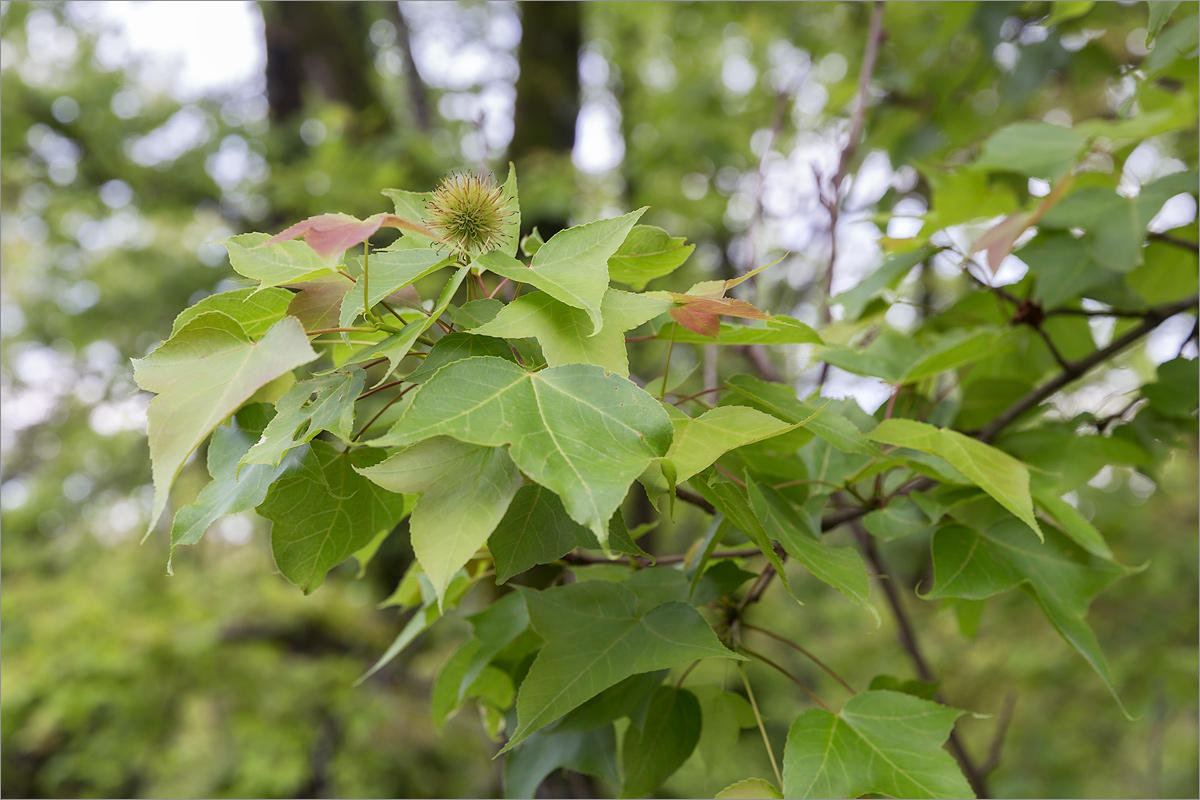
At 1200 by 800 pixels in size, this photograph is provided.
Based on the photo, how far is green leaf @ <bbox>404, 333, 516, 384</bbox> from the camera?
458mm

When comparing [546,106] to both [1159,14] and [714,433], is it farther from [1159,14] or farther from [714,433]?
[714,433]

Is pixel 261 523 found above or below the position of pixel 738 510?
below

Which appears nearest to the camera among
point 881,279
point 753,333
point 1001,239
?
point 753,333

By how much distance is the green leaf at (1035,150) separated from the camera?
0.93 metres

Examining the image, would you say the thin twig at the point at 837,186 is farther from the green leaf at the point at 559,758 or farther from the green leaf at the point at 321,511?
the green leaf at the point at 321,511

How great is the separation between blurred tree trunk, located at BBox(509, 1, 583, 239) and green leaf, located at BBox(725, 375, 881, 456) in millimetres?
2213

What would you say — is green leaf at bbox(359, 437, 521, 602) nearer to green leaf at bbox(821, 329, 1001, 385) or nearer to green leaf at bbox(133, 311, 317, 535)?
green leaf at bbox(133, 311, 317, 535)

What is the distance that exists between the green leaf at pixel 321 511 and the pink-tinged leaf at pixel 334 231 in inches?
5.6

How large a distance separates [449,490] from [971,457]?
0.40m

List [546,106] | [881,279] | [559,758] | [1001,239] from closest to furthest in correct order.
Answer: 1. [559,758]
2. [1001,239]
3. [881,279]
4. [546,106]

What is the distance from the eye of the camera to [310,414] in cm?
44

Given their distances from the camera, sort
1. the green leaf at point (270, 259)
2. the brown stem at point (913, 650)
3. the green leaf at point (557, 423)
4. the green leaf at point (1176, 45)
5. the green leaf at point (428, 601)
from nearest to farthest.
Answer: the green leaf at point (557, 423) → the green leaf at point (270, 259) → the green leaf at point (428, 601) → the green leaf at point (1176, 45) → the brown stem at point (913, 650)

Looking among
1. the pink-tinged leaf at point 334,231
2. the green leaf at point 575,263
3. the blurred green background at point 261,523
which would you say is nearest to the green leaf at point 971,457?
the green leaf at point 575,263

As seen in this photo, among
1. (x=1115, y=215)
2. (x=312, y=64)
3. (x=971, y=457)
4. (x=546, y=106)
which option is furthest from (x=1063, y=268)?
(x=312, y=64)
